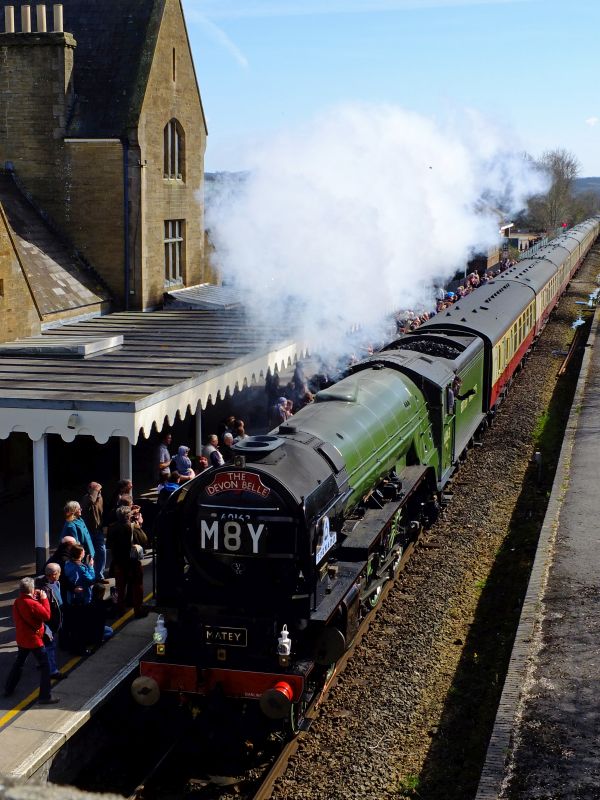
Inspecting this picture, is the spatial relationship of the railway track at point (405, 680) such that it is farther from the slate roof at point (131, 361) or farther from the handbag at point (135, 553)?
the slate roof at point (131, 361)

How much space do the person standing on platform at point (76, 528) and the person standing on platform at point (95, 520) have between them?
604mm

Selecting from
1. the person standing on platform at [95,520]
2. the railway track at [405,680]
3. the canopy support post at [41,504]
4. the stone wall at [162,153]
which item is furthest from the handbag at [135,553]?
the stone wall at [162,153]

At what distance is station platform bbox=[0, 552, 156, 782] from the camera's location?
783 centimetres

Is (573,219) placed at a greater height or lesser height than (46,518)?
greater

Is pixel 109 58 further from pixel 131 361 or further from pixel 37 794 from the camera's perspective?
pixel 37 794

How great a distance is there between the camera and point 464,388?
630 inches

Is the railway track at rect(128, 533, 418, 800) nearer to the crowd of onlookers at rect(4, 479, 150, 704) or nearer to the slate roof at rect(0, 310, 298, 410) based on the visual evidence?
the crowd of onlookers at rect(4, 479, 150, 704)

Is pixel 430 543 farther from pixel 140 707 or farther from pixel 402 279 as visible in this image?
pixel 402 279

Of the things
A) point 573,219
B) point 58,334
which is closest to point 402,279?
point 58,334

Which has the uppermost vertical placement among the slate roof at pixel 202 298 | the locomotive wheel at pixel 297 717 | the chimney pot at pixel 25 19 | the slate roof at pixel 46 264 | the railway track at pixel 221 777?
the chimney pot at pixel 25 19

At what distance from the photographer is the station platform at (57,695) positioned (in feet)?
25.7

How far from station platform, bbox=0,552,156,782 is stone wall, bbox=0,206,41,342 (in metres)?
5.89

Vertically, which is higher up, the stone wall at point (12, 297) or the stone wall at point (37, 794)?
the stone wall at point (12, 297)

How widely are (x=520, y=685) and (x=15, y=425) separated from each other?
6735mm
